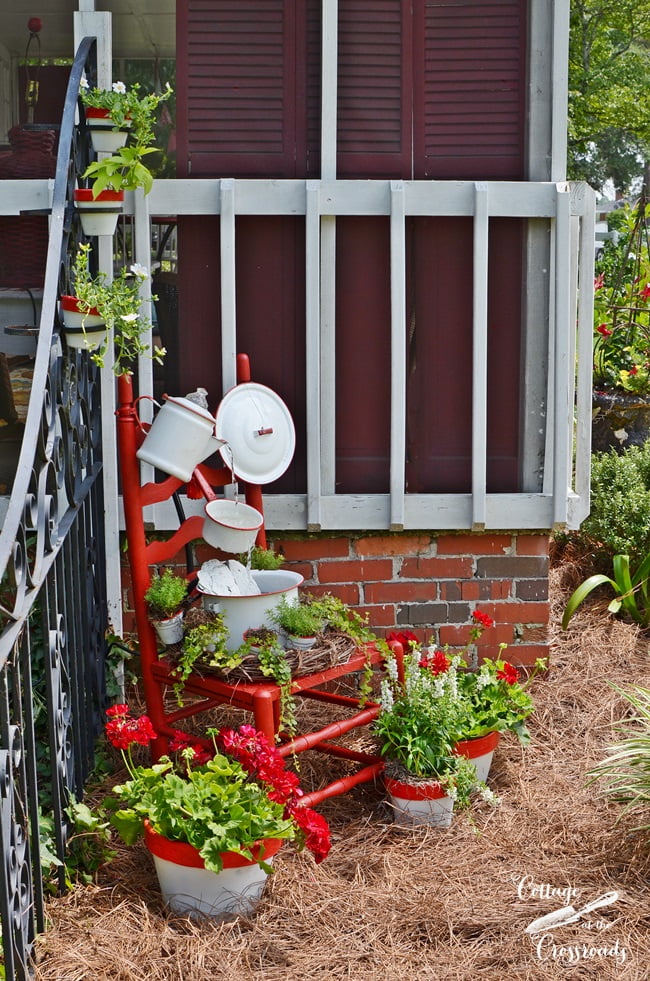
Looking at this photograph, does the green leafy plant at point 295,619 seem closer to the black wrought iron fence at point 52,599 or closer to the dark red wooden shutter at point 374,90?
the black wrought iron fence at point 52,599

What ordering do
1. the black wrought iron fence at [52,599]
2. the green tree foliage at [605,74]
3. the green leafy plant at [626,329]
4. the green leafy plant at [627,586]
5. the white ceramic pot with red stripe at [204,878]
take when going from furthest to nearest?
1. the green tree foliage at [605,74]
2. the green leafy plant at [626,329]
3. the green leafy plant at [627,586]
4. the white ceramic pot with red stripe at [204,878]
5. the black wrought iron fence at [52,599]

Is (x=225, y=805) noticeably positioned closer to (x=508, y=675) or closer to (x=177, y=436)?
(x=177, y=436)

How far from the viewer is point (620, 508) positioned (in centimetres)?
485

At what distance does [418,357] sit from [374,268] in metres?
0.35

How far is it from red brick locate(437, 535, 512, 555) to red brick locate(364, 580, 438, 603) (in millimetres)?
138

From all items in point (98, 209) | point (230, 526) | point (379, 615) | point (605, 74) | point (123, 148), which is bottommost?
point (379, 615)

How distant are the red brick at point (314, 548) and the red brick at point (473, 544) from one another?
1.14 feet

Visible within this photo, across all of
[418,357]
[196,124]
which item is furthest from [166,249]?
[418,357]

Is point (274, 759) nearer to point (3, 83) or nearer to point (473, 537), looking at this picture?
point (473, 537)

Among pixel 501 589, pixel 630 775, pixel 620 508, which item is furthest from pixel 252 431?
pixel 620 508

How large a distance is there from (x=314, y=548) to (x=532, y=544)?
781mm

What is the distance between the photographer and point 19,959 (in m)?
2.25

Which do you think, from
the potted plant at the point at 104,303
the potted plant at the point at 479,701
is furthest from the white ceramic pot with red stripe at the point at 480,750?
the potted plant at the point at 104,303

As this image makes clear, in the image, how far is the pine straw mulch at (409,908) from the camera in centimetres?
253
